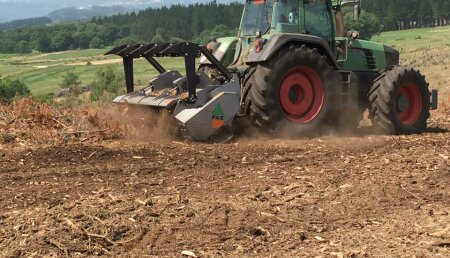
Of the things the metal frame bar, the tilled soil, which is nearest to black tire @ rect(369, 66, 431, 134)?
the tilled soil

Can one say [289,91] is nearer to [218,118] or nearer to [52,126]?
[218,118]

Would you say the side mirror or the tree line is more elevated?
the tree line

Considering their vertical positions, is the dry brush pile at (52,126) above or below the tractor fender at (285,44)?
below

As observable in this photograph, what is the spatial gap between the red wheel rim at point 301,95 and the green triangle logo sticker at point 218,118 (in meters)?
1.15

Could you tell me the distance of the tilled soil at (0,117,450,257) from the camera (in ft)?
14.0

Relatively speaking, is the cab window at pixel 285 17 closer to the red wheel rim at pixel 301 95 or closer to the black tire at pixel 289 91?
the black tire at pixel 289 91

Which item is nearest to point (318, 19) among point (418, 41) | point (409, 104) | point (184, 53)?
point (409, 104)

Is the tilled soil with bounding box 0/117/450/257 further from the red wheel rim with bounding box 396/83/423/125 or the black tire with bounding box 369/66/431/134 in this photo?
the red wheel rim with bounding box 396/83/423/125

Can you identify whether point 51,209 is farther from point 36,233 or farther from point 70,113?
point 70,113

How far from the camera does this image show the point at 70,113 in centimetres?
1008

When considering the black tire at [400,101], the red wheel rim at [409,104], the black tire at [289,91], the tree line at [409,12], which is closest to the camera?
the black tire at [289,91]

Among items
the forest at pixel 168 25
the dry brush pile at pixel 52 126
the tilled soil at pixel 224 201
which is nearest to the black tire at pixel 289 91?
the tilled soil at pixel 224 201

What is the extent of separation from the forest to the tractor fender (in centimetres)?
11459

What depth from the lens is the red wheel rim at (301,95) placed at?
9227 millimetres
